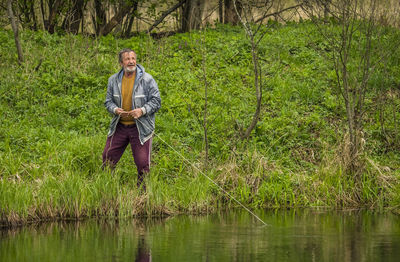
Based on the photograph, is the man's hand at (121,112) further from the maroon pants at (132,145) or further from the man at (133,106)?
the maroon pants at (132,145)

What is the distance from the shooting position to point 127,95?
30.4 feet

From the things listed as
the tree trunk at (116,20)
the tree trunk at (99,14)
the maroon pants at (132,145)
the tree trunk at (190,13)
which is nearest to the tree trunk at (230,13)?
the tree trunk at (190,13)

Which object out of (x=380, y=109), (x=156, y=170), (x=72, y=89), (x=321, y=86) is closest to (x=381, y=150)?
(x=380, y=109)

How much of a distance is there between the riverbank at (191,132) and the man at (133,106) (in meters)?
0.48

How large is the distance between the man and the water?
1073 millimetres

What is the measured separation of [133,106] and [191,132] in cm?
329

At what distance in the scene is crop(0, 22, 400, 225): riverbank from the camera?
940cm

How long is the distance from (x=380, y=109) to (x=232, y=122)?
2832 millimetres

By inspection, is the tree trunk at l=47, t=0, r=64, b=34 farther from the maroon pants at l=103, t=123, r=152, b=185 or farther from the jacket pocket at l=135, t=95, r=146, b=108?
the jacket pocket at l=135, t=95, r=146, b=108

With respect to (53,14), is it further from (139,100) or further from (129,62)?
(139,100)

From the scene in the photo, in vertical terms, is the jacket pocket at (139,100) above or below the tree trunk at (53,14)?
below

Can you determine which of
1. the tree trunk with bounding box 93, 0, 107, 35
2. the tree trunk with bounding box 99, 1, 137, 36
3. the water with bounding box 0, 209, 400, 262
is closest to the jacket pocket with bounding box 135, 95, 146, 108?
the water with bounding box 0, 209, 400, 262

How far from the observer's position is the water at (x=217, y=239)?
6.66 meters

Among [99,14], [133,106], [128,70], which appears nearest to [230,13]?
[99,14]
